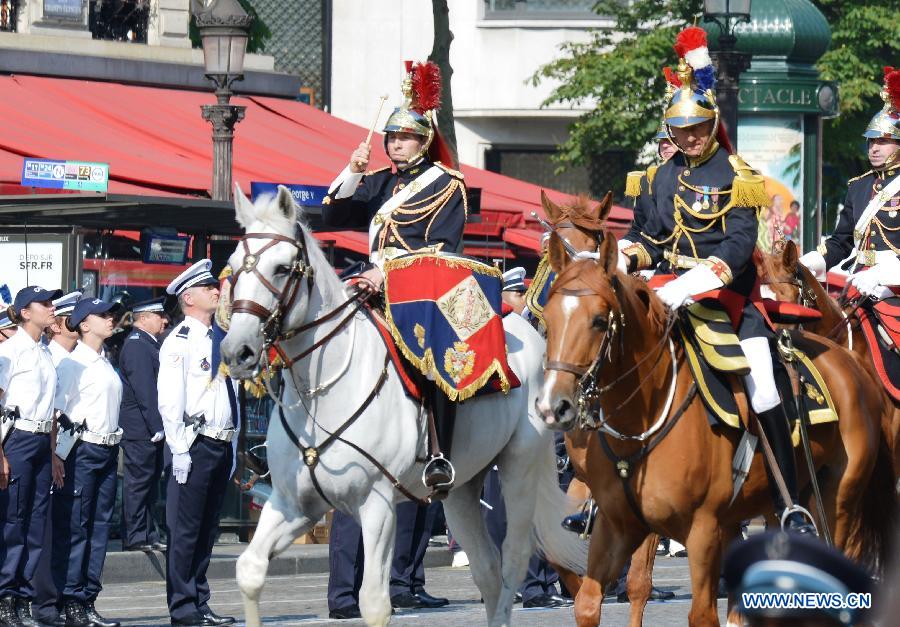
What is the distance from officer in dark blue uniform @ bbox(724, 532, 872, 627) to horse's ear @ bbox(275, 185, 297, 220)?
18.0ft

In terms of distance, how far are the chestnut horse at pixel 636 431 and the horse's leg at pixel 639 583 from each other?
1.92 ft

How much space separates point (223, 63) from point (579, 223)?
32.8 ft

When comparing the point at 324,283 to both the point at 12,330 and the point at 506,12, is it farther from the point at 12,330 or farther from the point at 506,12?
the point at 506,12

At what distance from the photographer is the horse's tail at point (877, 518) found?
10273 millimetres

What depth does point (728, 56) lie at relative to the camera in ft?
62.0

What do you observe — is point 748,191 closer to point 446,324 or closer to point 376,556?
point 446,324

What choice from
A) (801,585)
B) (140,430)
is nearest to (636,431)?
(801,585)

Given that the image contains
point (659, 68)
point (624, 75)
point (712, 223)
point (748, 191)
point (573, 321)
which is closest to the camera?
point (573, 321)

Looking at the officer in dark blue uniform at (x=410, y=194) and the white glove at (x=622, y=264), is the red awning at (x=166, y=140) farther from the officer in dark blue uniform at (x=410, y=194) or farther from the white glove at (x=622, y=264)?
the white glove at (x=622, y=264)

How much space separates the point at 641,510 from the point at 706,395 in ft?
2.09

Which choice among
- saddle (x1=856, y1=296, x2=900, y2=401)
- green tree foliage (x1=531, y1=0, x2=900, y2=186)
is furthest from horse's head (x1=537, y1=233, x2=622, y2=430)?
green tree foliage (x1=531, y1=0, x2=900, y2=186)

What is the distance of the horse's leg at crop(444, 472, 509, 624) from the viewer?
10.3 metres

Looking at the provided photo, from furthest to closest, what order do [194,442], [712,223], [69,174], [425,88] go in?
[69,174] < [194,442] < [425,88] < [712,223]

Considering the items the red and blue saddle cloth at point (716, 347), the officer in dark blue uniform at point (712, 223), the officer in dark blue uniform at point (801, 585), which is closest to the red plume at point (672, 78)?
the officer in dark blue uniform at point (712, 223)
